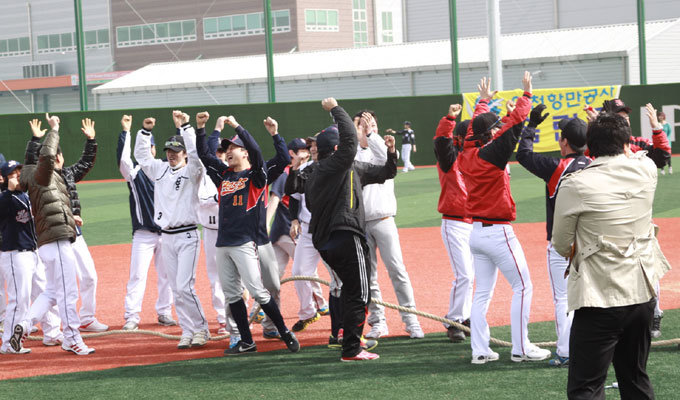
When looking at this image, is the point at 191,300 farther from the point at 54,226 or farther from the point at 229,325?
the point at 54,226

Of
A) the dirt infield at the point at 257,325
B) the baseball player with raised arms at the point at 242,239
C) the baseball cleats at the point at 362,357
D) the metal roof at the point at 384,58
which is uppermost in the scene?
the metal roof at the point at 384,58

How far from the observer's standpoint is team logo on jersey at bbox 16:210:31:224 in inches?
314

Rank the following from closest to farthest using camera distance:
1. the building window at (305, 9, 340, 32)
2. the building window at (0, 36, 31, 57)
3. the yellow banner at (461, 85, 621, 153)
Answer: the yellow banner at (461, 85, 621, 153), the building window at (0, 36, 31, 57), the building window at (305, 9, 340, 32)

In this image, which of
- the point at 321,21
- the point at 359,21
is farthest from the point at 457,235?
the point at 359,21

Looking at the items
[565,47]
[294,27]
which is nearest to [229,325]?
[565,47]

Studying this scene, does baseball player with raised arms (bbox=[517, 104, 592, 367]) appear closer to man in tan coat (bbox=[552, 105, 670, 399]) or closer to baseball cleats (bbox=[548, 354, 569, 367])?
baseball cleats (bbox=[548, 354, 569, 367])

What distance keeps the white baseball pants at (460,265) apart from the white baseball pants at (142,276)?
3.21 metres

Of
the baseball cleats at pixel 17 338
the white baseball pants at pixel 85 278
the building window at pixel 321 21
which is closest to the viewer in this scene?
the baseball cleats at pixel 17 338

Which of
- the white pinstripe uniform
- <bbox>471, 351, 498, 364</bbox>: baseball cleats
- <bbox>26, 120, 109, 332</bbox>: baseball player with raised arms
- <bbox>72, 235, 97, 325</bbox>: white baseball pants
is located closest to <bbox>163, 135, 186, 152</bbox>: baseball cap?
the white pinstripe uniform

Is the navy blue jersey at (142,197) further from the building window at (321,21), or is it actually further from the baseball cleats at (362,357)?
the building window at (321,21)

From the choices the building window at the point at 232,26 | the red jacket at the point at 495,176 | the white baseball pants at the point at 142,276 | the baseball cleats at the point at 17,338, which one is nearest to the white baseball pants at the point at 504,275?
the red jacket at the point at 495,176

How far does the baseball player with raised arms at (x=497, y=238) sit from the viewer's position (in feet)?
21.2

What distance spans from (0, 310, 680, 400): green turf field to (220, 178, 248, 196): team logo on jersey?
1498 mm

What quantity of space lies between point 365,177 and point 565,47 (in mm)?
30411
